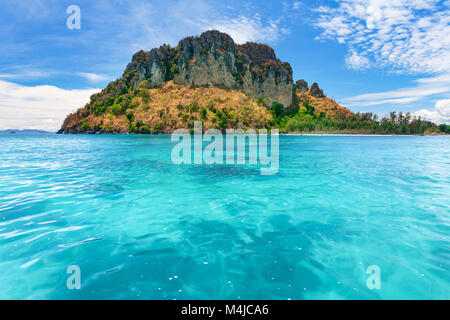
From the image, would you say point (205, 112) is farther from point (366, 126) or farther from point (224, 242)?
point (224, 242)

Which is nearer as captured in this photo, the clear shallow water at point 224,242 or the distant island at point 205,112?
the clear shallow water at point 224,242

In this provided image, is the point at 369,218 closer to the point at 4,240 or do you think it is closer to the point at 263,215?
the point at 263,215

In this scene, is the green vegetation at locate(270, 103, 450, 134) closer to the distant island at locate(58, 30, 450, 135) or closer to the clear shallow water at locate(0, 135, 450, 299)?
the distant island at locate(58, 30, 450, 135)

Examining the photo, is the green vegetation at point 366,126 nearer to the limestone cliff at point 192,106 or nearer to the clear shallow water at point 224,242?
the limestone cliff at point 192,106

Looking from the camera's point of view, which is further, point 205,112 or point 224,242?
point 205,112

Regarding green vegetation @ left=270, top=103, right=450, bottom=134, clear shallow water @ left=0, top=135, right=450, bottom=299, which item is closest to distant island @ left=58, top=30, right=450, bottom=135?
green vegetation @ left=270, top=103, right=450, bottom=134

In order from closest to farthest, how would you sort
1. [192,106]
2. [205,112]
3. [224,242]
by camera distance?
[224,242] → [205,112] → [192,106]

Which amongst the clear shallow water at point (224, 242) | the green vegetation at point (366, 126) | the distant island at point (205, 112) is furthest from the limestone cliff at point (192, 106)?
the clear shallow water at point (224, 242)

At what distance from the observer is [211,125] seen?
161 metres

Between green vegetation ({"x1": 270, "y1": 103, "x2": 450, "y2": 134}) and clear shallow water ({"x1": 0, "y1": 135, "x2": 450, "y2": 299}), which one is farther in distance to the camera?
green vegetation ({"x1": 270, "y1": 103, "x2": 450, "y2": 134})

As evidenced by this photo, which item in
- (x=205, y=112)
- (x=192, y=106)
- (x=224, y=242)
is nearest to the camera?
(x=224, y=242)

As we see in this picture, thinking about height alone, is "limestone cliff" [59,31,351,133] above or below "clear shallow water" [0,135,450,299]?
above

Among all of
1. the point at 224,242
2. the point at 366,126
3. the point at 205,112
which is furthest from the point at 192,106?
the point at 224,242
